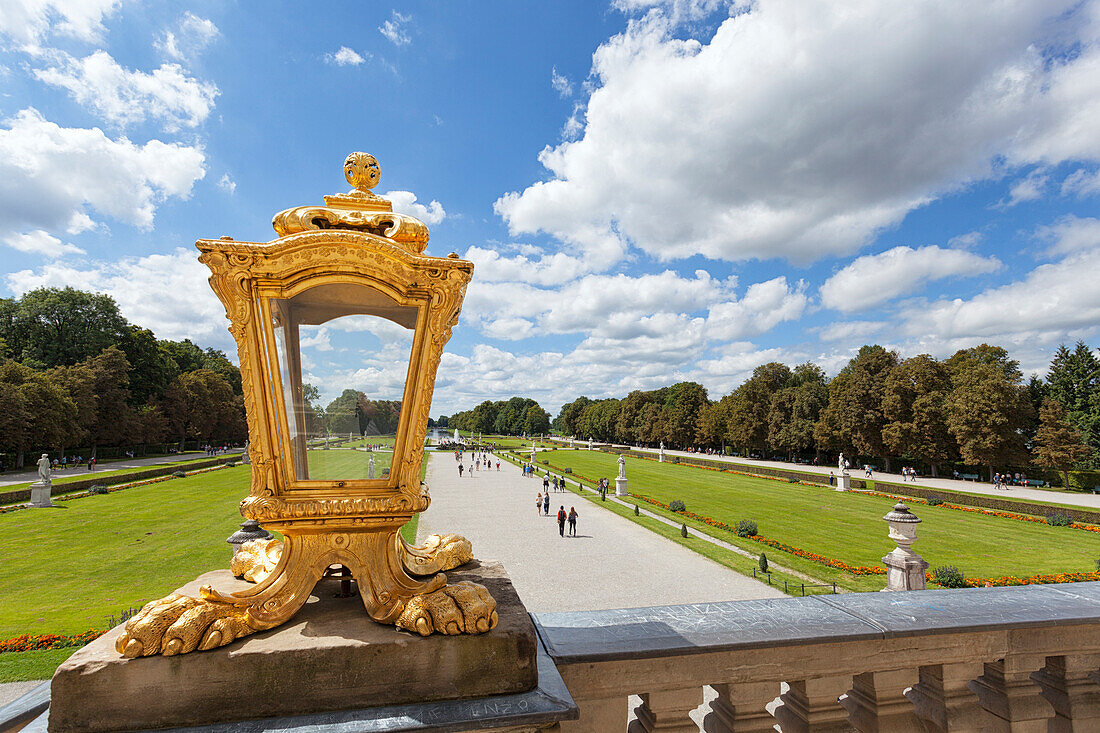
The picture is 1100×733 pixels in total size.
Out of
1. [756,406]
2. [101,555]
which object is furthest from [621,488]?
[756,406]

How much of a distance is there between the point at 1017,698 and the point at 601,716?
7.55 feet

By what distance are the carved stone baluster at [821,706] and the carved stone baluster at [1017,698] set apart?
93cm

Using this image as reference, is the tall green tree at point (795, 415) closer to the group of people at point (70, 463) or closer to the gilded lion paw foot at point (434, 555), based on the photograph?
the gilded lion paw foot at point (434, 555)

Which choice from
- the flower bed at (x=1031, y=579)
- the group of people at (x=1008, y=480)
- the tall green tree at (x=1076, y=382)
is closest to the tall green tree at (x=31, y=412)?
the flower bed at (x=1031, y=579)

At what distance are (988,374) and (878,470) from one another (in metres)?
14.8

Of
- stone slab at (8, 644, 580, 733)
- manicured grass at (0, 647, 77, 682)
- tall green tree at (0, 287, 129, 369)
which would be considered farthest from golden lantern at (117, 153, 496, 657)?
Answer: tall green tree at (0, 287, 129, 369)

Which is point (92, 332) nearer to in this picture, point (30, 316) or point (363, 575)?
point (30, 316)

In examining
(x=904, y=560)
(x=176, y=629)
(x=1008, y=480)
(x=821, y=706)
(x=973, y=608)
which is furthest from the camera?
(x=1008, y=480)

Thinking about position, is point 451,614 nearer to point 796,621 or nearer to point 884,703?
point 796,621

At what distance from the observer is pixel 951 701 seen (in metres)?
2.75

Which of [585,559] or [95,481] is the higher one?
[95,481]

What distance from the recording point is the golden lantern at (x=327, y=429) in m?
2.21

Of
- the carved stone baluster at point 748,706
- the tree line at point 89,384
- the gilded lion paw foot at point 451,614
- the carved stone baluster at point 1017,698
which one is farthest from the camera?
the tree line at point 89,384

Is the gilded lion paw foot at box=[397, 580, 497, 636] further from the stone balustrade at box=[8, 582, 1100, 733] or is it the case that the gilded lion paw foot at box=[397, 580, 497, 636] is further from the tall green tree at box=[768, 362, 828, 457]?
the tall green tree at box=[768, 362, 828, 457]
